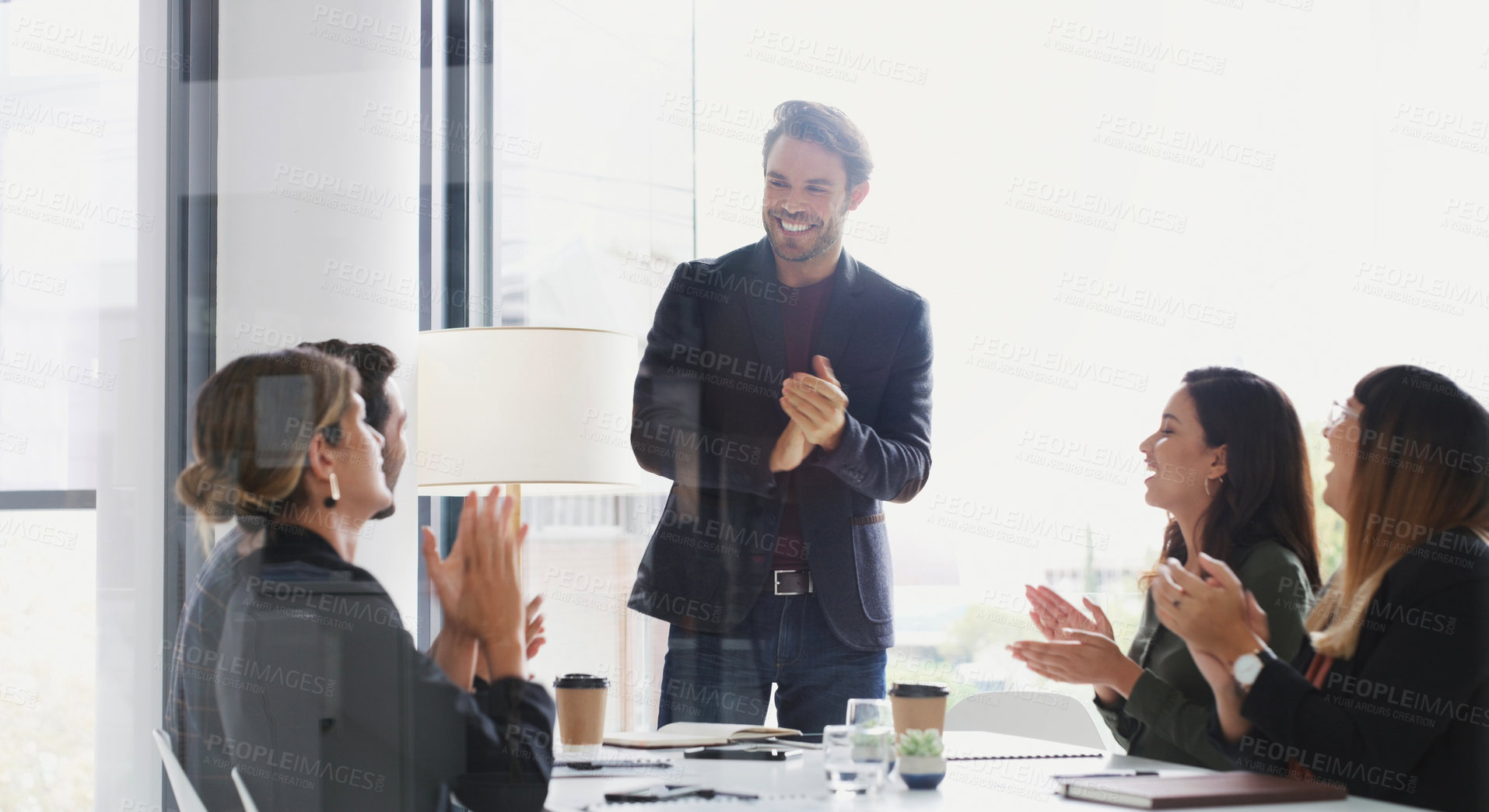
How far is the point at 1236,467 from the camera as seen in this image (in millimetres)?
2363

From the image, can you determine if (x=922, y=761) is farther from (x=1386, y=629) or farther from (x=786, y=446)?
(x=786, y=446)

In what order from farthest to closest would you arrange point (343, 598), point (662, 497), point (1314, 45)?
point (662, 497), point (1314, 45), point (343, 598)

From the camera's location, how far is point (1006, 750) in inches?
80.4

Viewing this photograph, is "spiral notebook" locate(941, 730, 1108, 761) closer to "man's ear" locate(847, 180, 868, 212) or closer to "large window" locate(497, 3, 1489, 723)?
"large window" locate(497, 3, 1489, 723)

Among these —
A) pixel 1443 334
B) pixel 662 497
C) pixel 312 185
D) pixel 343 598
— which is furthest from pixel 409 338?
pixel 1443 334

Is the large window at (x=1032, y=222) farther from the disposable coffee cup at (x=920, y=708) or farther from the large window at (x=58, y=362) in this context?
the disposable coffee cup at (x=920, y=708)

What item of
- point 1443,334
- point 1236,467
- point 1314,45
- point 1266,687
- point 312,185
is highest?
point 1314,45

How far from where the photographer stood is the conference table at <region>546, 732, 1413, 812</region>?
4.81 ft

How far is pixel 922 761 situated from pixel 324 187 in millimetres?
2100

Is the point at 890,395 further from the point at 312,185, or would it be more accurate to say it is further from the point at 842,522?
the point at 312,185

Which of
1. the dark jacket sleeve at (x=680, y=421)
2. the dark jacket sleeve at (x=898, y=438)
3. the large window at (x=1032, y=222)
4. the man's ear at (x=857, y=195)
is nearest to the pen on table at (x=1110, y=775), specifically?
the dark jacket sleeve at (x=898, y=438)

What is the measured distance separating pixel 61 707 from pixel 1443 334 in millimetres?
3198

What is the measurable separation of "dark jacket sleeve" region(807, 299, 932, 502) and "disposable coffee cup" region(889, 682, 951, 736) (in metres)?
1.29

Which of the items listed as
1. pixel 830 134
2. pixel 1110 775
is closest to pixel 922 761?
pixel 1110 775
